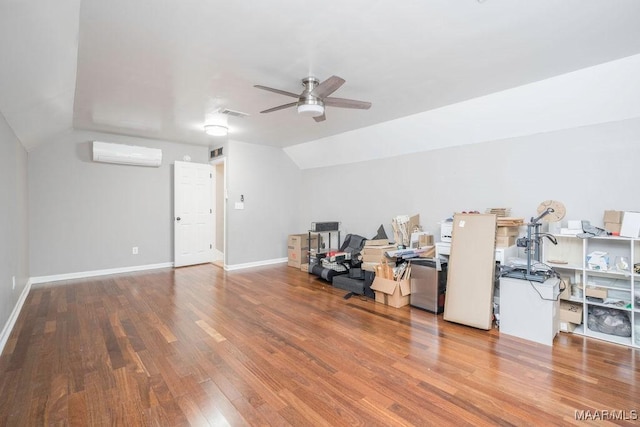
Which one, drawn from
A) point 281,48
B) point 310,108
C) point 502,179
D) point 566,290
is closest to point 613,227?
point 566,290

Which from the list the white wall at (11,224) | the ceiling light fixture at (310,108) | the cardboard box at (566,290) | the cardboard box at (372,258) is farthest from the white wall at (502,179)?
the white wall at (11,224)

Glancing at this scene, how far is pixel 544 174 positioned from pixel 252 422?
3.68m

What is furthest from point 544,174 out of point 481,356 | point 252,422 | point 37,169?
point 37,169

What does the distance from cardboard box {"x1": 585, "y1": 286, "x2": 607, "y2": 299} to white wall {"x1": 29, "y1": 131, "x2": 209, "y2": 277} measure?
6189mm

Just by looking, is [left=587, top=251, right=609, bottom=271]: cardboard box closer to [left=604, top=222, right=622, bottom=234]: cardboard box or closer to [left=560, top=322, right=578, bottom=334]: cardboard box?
[left=604, top=222, right=622, bottom=234]: cardboard box

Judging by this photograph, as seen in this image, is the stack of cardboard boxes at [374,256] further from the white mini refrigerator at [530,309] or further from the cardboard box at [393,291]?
the white mini refrigerator at [530,309]

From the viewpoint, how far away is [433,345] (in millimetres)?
2668

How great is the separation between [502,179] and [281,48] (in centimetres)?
299

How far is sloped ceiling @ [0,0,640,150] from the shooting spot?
74.1 inches

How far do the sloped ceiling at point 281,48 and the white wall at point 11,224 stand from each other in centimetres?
36

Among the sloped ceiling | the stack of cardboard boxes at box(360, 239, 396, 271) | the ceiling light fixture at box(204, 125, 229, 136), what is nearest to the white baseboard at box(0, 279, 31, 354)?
the sloped ceiling

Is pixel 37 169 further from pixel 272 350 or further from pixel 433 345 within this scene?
pixel 433 345

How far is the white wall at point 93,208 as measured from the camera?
183 inches

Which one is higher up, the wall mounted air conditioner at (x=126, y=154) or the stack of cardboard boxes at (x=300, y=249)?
the wall mounted air conditioner at (x=126, y=154)
